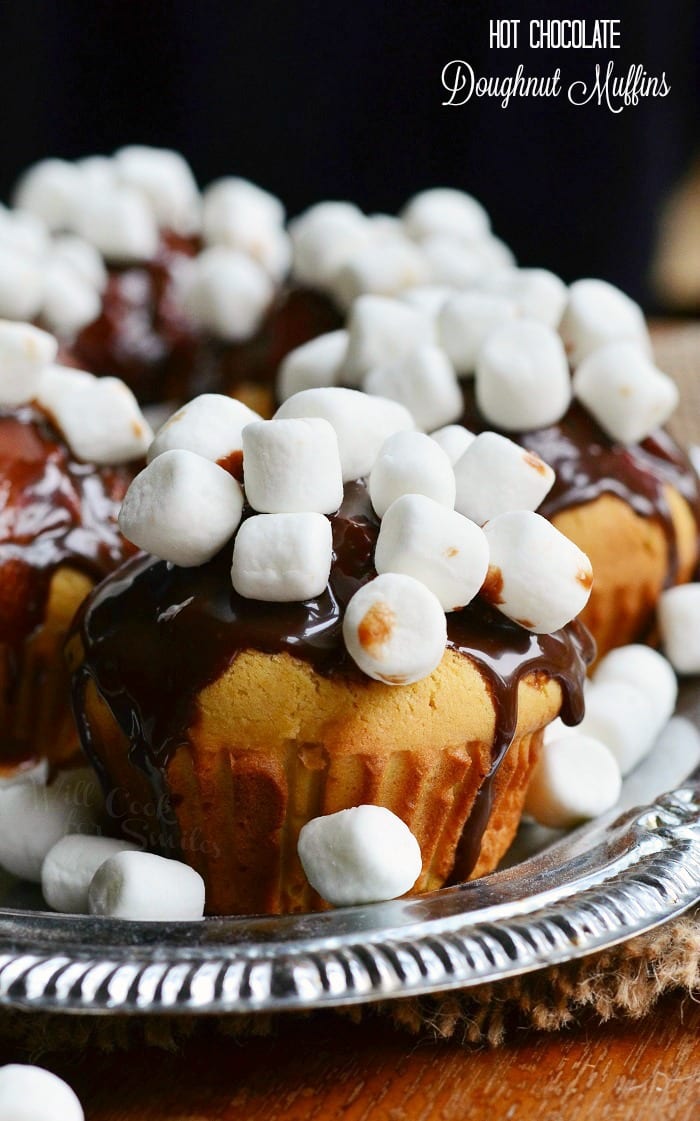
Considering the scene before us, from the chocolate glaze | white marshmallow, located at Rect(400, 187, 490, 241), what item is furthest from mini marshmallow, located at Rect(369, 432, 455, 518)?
white marshmallow, located at Rect(400, 187, 490, 241)

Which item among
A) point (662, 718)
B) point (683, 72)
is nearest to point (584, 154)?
point (683, 72)

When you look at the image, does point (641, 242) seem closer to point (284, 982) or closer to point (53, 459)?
point (53, 459)

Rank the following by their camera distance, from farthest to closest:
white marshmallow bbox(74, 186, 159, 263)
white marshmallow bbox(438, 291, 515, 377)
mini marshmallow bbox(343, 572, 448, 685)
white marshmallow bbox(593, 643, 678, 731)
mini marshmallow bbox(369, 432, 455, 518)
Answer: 1. white marshmallow bbox(74, 186, 159, 263)
2. white marshmallow bbox(438, 291, 515, 377)
3. white marshmallow bbox(593, 643, 678, 731)
4. mini marshmallow bbox(369, 432, 455, 518)
5. mini marshmallow bbox(343, 572, 448, 685)

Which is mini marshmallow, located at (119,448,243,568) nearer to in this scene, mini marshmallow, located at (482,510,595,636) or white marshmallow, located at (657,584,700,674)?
mini marshmallow, located at (482,510,595,636)

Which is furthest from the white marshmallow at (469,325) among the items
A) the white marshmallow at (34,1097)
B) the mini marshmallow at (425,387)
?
the white marshmallow at (34,1097)

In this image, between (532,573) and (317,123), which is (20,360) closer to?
(532,573)

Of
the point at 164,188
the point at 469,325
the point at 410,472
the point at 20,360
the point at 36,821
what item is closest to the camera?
the point at 410,472

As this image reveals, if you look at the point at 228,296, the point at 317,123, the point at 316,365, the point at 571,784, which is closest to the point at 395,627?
the point at 571,784
